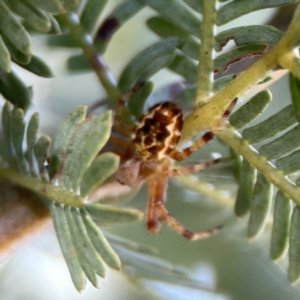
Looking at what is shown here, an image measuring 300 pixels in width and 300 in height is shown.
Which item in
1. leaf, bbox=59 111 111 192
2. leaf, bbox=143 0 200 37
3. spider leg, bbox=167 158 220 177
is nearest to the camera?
leaf, bbox=59 111 111 192

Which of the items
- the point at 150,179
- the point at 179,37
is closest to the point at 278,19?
the point at 179,37

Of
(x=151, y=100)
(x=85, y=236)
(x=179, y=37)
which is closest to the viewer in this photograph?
(x=85, y=236)

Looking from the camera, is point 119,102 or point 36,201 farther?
point 119,102

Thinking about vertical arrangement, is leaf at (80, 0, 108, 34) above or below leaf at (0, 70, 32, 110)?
above

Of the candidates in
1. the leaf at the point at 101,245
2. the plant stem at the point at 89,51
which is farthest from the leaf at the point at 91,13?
the leaf at the point at 101,245

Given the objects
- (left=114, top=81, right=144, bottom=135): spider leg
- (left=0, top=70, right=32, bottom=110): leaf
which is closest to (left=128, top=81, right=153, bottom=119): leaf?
(left=114, top=81, right=144, bottom=135): spider leg

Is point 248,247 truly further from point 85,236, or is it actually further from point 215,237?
point 85,236

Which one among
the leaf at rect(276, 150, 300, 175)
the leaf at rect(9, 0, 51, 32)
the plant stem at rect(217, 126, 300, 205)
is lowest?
the plant stem at rect(217, 126, 300, 205)

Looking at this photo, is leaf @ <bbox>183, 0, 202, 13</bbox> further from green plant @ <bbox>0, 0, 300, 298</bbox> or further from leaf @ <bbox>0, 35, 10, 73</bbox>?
leaf @ <bbox>0, 35, 10, 73</bbox>
